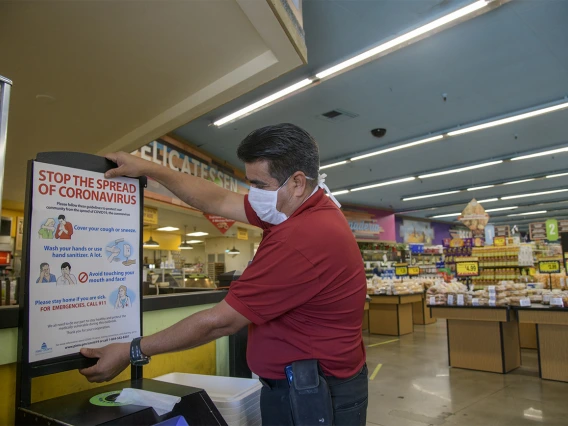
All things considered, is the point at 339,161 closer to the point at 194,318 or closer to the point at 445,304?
the point at 445,304

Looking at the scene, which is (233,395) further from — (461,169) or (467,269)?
(461,169)

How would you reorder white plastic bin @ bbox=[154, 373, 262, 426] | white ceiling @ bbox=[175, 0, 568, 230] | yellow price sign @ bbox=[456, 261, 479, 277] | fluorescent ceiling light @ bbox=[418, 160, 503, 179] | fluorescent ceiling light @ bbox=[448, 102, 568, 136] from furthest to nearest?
1. fluorescent ceiling light @ bbox=[418, 160, 503, 179]
2. fluorescent ceiling light @ bbox=[448, 102, 568, 136]
3. yellow price sign @ bbox=[456, 261, 479, 277]
4. white ceiling @ bbox=[175, 0, 568, 230]
5. white plastic bin @ bbox=[154, 373, 262, 426]

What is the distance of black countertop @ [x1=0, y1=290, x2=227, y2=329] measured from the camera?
148cm

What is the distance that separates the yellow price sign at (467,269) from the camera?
7.03m

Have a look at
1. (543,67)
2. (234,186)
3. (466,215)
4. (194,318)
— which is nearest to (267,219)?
(194,318)

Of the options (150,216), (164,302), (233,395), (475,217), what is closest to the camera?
(233,395)

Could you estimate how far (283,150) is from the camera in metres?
1.51

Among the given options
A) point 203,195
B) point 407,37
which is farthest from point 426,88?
point 203,195

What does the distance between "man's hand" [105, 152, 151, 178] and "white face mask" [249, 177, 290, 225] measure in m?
0.48

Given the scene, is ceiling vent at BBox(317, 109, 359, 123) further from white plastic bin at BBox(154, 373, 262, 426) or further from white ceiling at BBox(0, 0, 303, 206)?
white plastic bin at BBox(154, 373, 262, 426)

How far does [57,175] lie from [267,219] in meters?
0.80

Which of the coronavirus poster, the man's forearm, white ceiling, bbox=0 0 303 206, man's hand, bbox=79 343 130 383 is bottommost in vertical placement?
man's hand, bbox=79 343 130 383

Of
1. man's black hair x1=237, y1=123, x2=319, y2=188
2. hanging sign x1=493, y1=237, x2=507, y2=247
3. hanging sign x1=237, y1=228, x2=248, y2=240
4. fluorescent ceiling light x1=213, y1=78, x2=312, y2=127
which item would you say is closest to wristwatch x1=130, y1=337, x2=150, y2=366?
man's black hair x1=237, y1=123, x2=319, y2=188

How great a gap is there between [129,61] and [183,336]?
3.68 m
